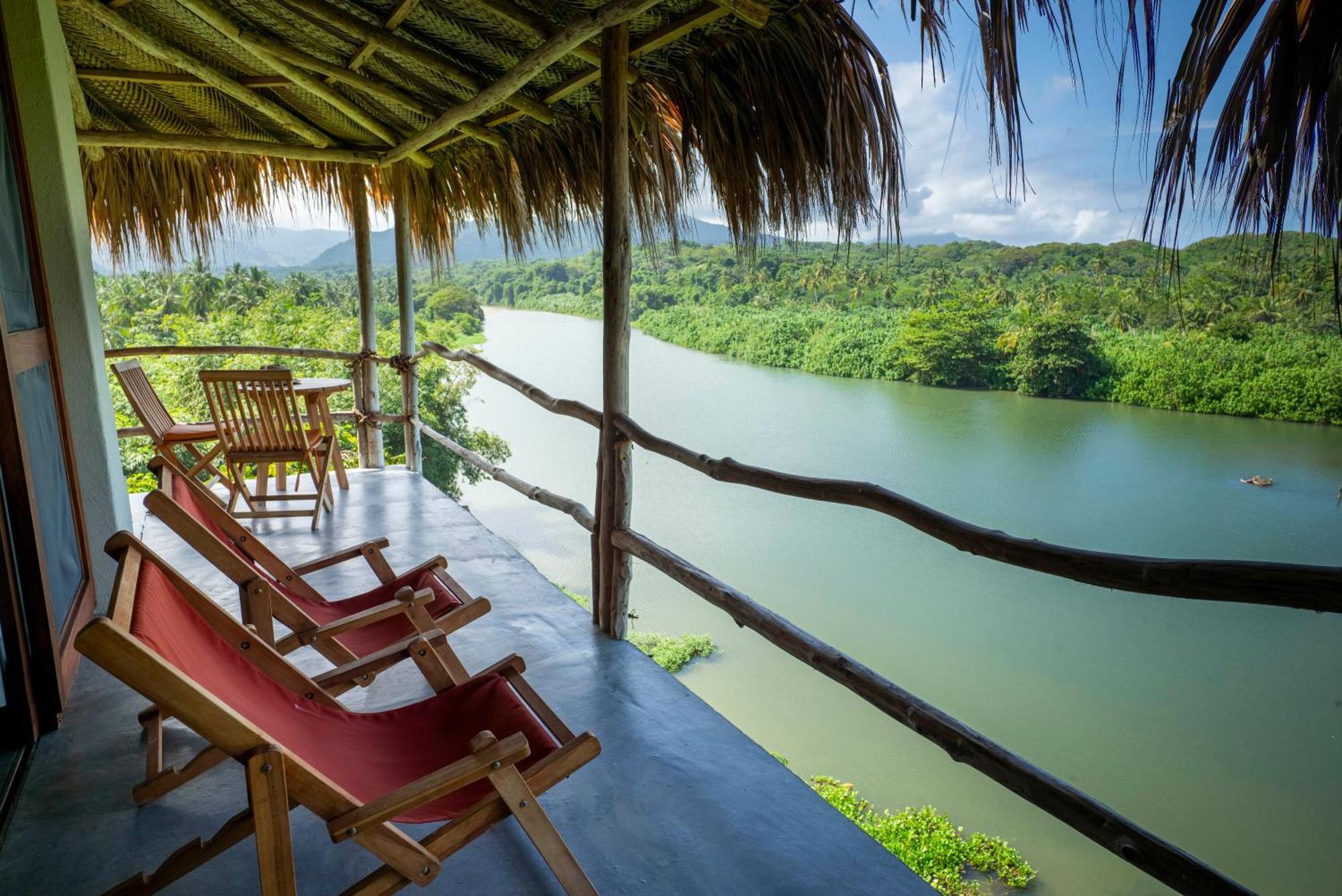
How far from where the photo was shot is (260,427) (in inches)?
170

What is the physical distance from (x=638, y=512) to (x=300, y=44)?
1054 inches

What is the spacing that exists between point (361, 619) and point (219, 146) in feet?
A: 12.2

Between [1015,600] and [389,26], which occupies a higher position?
[389,26]

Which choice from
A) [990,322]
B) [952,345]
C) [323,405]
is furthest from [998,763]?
[990,322]

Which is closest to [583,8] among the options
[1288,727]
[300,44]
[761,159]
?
[761,159]

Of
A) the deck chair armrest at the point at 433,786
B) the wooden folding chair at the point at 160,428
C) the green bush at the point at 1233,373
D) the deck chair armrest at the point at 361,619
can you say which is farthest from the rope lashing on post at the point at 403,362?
the green bush at the point at 1233,373

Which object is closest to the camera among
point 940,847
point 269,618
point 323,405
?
point 269,618

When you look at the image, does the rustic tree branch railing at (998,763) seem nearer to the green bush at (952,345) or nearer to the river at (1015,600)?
the river at (1015,600)

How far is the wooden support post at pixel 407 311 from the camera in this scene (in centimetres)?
538

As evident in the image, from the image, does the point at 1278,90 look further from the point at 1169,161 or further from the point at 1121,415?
the point at 1121,415

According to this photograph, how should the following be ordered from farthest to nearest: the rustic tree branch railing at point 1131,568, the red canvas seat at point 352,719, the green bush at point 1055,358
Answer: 1. the green bush at point 1055,358
2. the red canvas seat at point 352,719
3. the rustic tree branch railing at point 1131,568

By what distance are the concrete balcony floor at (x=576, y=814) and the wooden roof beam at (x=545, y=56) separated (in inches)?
77.6

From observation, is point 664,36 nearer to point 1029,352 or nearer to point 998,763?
point 998,763

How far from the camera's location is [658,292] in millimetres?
32906
